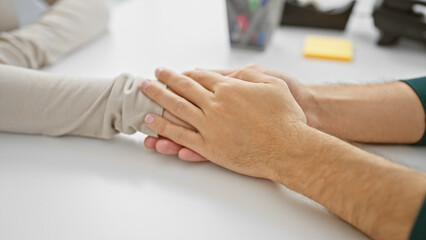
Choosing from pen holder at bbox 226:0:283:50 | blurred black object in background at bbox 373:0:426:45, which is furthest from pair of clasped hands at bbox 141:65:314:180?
blurred black object in background at bbox 373:0:426:45

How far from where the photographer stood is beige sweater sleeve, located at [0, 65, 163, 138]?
656mm

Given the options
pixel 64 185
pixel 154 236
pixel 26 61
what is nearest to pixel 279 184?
pixel 154 236

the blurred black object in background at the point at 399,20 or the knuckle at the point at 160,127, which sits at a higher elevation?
the blurred black object in background at the point at 399,20

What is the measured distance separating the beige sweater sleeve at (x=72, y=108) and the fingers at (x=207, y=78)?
3.7 inches

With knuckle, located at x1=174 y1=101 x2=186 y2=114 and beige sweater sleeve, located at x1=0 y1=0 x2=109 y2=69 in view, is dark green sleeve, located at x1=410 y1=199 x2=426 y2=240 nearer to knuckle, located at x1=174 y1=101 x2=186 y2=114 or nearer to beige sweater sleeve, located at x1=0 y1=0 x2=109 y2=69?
knuckle, located at x1=174 y1=101 x2=186 y2=114

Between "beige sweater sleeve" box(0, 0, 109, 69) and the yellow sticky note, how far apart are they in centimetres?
57

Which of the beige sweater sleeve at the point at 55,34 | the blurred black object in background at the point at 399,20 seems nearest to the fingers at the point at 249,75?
the beige sweater sleeve at the point at 55,34

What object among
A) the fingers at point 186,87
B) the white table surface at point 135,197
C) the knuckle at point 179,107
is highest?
the fingers at point 186,87

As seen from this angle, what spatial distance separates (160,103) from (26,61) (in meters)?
0.37

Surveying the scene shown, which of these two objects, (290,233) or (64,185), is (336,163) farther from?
(64,185)

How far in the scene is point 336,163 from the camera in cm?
53

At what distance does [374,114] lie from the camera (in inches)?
27.5

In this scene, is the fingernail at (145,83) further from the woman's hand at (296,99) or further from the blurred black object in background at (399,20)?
the blurred black object in background at (399,20)

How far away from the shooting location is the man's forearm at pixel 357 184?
0.47m
